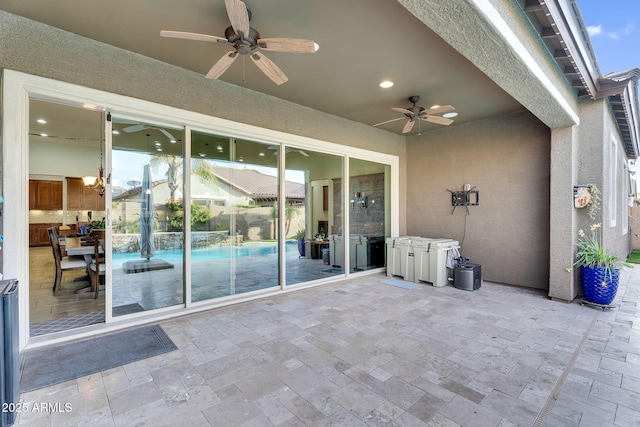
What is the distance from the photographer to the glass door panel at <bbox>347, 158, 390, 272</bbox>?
6.01m

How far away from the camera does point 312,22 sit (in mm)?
2799

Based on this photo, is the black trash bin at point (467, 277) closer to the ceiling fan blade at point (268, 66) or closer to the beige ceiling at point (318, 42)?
the beige ceiling at point (318, 42)

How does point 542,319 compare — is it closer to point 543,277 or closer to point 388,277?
point 543,277

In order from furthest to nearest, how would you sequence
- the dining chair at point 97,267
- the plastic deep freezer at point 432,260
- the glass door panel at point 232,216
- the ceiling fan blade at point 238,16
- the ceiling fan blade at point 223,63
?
the plastic deep freezer at point 432,260 < the dining chair at point 97,267 < the glass door panel at point 232,216 < the ceiling fan blade at point 223,63 < the ceiling fan blade at point 238,16

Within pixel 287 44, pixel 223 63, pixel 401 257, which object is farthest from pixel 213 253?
pixel 401 257

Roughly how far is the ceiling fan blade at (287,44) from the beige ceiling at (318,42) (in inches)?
13.6

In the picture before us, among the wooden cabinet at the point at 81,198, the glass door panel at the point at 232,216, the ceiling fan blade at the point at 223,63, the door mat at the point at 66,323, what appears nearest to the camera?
the ceiling fan blade at the point at 223,63

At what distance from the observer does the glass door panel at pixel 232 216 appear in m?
4.01

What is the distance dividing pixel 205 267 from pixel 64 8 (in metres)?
3.03

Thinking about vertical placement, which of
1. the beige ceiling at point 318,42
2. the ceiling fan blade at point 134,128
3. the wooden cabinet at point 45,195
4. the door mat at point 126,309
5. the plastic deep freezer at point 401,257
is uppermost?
the beige ceiling at point 318,42

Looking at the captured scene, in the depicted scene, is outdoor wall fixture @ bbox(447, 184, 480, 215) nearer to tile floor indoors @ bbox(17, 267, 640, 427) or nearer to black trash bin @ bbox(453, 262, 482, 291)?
black trash bin @ bbox(453, 262, 482, 291)

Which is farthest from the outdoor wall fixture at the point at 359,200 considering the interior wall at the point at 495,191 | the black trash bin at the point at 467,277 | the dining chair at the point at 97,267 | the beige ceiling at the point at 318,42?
the dining chair at the point at 97,267

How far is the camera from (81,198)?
9.64 m

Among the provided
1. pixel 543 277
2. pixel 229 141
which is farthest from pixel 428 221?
pixel 229 141
